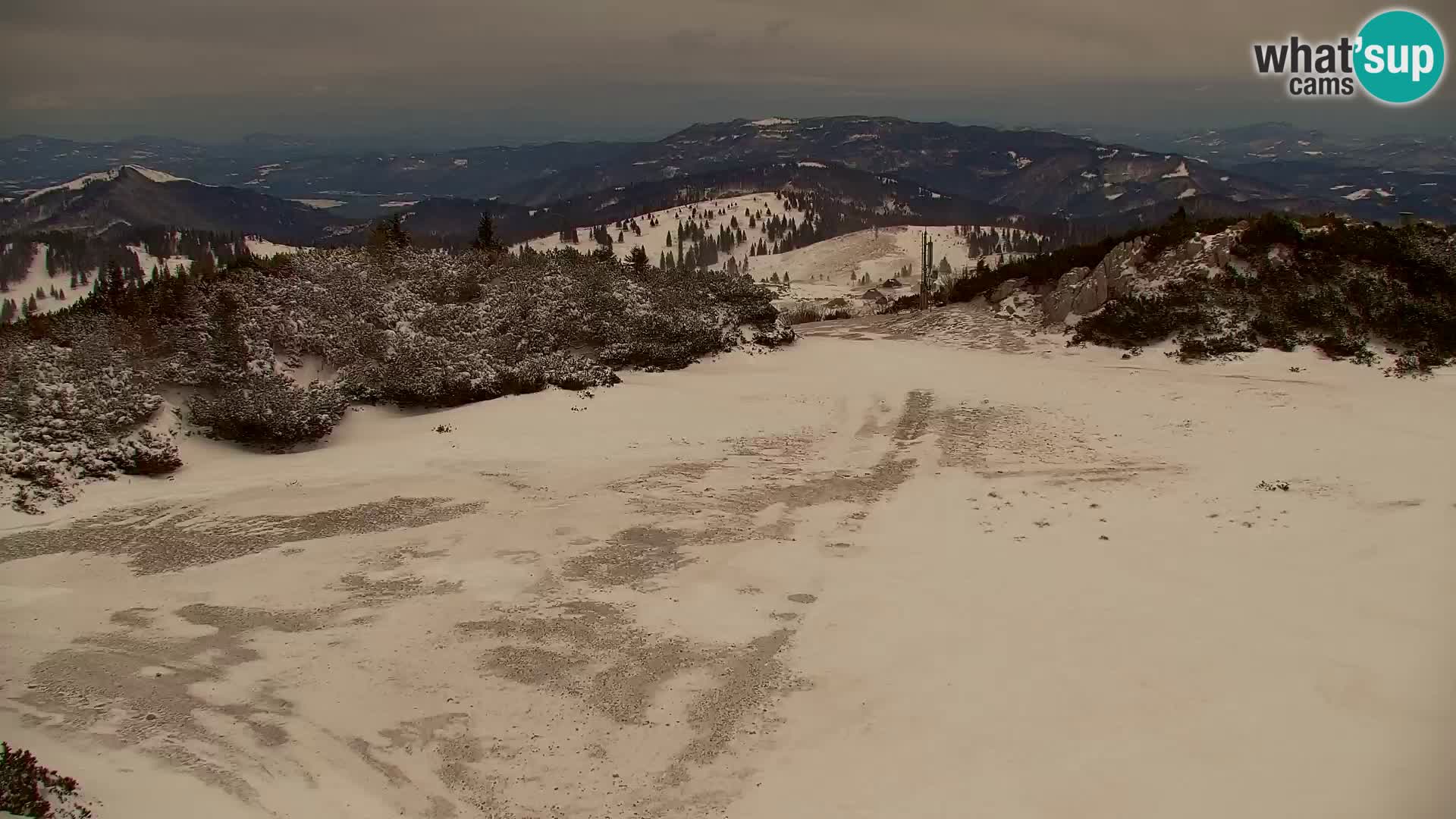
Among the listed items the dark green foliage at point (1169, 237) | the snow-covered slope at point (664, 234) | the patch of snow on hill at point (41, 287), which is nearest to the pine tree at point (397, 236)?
the dark green foliage at point (1169, 237)

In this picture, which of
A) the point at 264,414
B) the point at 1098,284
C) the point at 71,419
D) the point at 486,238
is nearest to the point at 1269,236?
the point at 1098,284

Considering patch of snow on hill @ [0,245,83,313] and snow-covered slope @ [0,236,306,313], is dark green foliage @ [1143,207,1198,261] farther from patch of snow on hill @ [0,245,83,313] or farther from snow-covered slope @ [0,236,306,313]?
patch of snow on hill @ [0,245,83,313]

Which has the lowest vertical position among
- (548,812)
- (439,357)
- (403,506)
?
(548,812)

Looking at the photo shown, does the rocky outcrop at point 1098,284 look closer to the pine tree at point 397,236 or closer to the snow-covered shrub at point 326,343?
the snow-covered shrub at point 326,343

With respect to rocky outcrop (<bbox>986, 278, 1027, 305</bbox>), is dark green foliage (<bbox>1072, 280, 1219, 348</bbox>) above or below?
below

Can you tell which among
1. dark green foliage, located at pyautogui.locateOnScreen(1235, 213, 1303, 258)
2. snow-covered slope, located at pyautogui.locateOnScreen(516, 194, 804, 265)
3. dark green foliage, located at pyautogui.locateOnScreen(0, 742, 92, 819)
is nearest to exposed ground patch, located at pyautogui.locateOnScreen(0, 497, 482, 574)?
dark green foliage, located at pyautogui.locateOnScreen(0, 742, 92, 819)

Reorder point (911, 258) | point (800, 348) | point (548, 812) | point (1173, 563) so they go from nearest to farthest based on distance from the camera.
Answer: point (548, 812) < point (1173, 563) < point (800, 348) < point (911, 258)

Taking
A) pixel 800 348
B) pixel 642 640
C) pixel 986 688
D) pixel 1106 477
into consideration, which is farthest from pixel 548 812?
pixel 800 348

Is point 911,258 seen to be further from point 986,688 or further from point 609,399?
point 986,688
